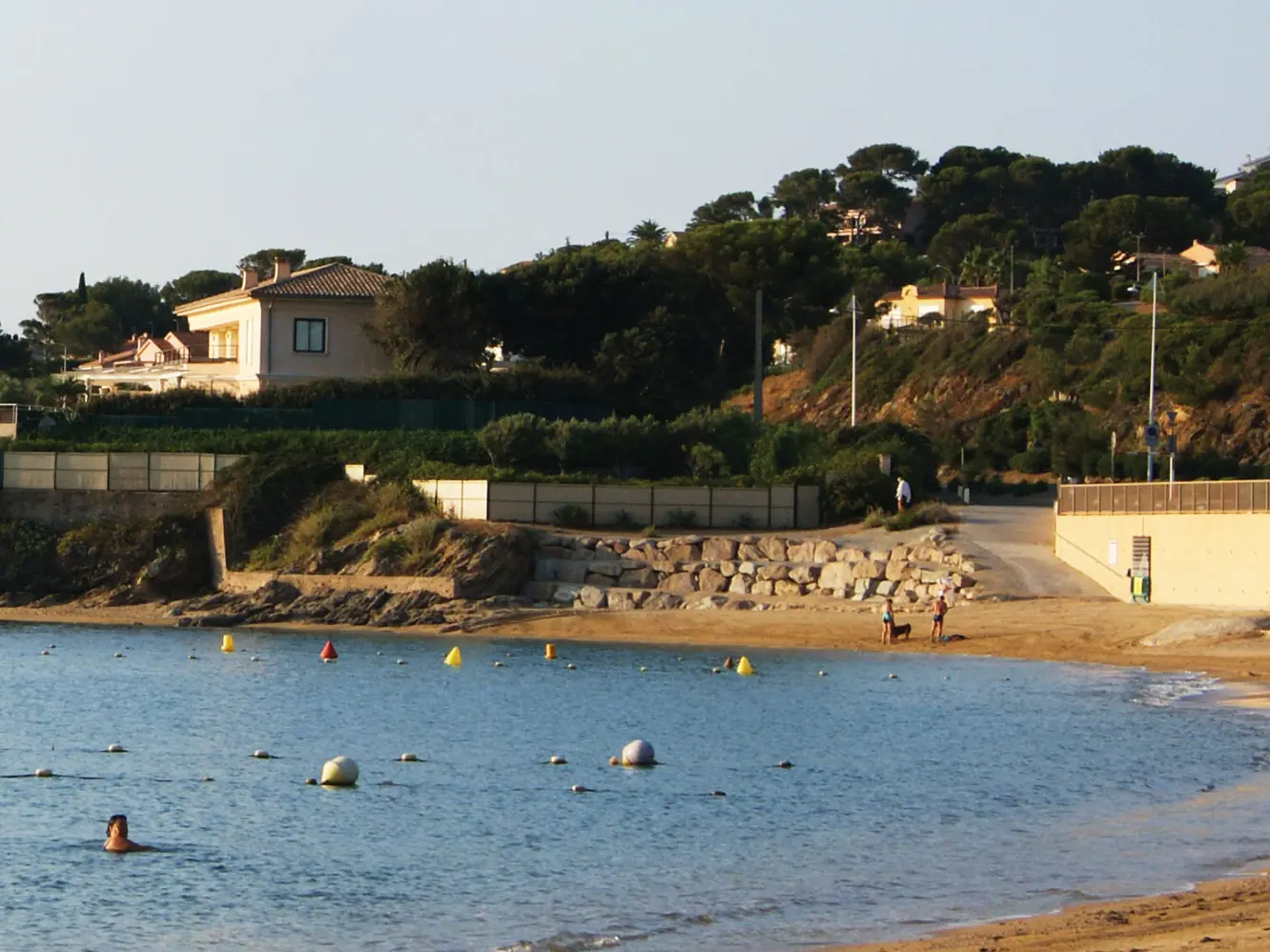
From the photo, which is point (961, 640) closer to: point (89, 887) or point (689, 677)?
point (689, 677)

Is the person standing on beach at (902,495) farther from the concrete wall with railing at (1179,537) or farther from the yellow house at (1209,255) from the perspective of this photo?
the yellow house at (1209,255)

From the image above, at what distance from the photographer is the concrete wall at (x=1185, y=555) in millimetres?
42594

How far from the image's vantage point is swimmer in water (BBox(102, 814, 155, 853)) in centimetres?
2098

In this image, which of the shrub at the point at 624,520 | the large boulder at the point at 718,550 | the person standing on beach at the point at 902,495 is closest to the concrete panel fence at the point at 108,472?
the shrub at the point at 624,520

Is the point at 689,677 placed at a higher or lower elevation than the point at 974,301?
lower

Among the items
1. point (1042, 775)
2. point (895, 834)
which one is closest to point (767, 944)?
point (895, 834)

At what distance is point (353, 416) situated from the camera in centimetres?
6550

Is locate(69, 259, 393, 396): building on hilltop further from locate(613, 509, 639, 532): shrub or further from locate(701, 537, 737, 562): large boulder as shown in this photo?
locate(701, 537, 737, 562): large boulder

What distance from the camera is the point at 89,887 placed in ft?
62.7

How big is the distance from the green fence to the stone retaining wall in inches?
510

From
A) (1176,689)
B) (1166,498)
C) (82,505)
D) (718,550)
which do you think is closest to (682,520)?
(718,550)

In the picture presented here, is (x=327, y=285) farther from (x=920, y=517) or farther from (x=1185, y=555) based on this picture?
(x=1185, y=555)

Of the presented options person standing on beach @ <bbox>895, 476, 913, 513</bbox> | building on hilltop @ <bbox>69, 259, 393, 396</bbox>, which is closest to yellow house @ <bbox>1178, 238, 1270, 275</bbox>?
building on hilltop @ <bbox>69, 259, 393, 396</bbox>

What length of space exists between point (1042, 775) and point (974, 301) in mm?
88223
